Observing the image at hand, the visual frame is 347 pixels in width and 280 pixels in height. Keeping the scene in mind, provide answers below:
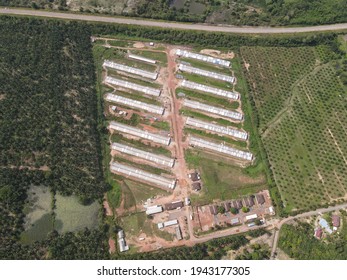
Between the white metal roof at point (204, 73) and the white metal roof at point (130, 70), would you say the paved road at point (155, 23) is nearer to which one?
the white metal roof at point (204, 73)

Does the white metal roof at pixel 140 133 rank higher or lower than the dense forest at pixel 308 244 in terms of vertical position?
higher

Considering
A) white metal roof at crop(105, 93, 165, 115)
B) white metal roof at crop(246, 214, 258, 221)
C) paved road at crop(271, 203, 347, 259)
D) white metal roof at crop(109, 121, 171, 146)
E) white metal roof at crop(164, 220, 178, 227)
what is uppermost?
white metal roof at crop(105, 93, 165, 115)

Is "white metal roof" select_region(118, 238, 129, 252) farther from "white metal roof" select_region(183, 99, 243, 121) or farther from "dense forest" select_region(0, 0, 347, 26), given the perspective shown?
"dense forest" select_region(0, 0, 347, 26)

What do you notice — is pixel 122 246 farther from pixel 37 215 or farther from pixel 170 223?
pixel 37 215

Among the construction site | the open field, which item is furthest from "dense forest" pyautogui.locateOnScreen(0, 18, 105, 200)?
the open field

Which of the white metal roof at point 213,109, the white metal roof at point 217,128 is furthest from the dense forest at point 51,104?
the white metal roof at point 213,109

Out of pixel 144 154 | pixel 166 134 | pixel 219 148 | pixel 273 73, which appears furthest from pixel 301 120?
pixel 144 154

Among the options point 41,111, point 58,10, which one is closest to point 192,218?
point 41,111
